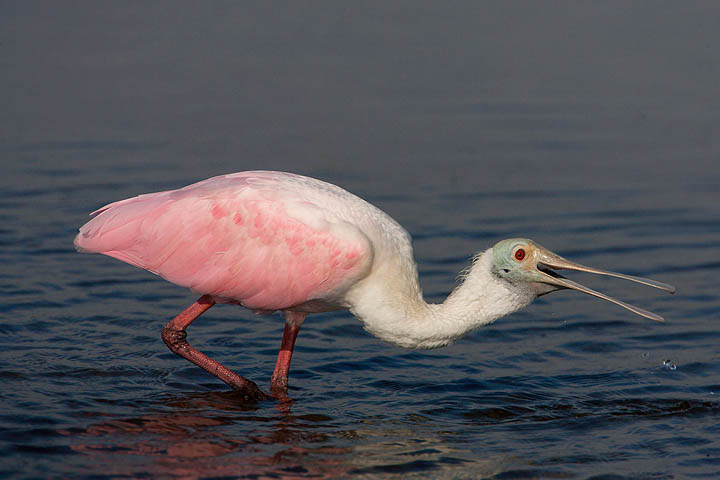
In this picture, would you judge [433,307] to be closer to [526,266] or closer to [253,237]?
[526,266]

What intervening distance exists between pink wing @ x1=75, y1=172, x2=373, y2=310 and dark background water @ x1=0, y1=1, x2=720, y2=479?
929 millimetres

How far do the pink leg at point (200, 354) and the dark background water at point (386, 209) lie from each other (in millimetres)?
218

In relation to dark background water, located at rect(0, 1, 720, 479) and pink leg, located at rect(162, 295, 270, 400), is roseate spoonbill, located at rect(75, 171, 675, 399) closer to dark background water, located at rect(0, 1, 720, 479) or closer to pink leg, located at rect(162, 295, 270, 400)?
pink leg, located at rect(162, 295, 270, 400)

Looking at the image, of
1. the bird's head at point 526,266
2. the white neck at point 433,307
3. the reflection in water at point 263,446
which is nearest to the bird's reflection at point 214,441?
the reflection in water at point 263,446

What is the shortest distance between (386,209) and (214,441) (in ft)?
19.0

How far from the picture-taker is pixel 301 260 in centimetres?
917

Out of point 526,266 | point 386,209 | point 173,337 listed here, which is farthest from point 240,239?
point 386,209

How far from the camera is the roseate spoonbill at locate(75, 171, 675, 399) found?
898cm

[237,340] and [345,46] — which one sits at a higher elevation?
[345,46]

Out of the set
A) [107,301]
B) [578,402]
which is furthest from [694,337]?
[107,301]

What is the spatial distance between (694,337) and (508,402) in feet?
7.40

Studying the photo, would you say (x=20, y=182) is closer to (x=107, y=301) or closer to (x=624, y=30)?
(x=107, y=301)

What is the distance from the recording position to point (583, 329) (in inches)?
438

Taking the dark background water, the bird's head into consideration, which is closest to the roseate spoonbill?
the bird's head
